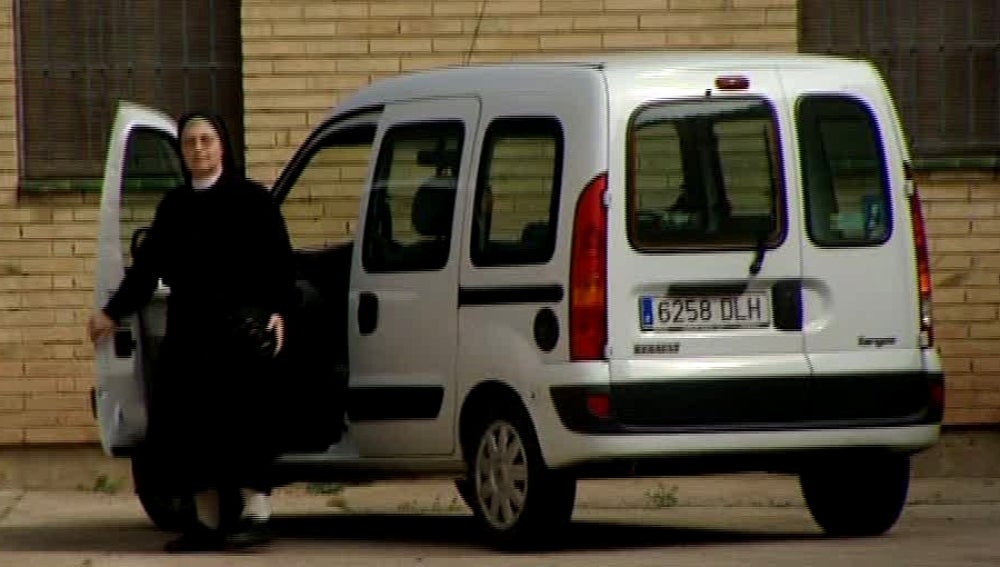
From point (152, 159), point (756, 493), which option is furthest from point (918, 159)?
point (152, 159)

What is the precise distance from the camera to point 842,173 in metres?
11.6

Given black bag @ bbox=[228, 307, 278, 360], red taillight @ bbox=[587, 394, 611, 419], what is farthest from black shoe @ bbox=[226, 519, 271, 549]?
red taillight @ bbox=[587, 394, 611, 419]

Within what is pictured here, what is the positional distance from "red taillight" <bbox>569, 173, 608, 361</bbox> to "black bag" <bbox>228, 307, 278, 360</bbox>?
53.4 inches

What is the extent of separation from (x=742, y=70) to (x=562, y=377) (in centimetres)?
140

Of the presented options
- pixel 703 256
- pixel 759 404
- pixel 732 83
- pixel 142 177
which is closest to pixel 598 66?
pixel 732 83

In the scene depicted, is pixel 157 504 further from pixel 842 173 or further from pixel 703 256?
pixel 842 173

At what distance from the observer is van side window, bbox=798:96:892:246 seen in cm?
1152

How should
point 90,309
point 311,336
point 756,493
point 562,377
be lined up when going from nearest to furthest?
point 562,377 → point 311,336 → point 756,493 → point 90,309

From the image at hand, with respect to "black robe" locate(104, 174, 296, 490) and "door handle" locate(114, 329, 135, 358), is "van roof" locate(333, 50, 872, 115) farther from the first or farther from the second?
"door handle" locate(114, 329, 135, 358)

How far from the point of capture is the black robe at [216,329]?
11.8m

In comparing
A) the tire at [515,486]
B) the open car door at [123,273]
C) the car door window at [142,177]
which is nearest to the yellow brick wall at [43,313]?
the car door window at [142,177]

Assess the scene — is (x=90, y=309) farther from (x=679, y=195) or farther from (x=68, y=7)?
(x=679, y=195)

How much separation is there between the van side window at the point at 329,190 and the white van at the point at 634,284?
0.75 ft

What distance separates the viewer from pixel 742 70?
452 inches
